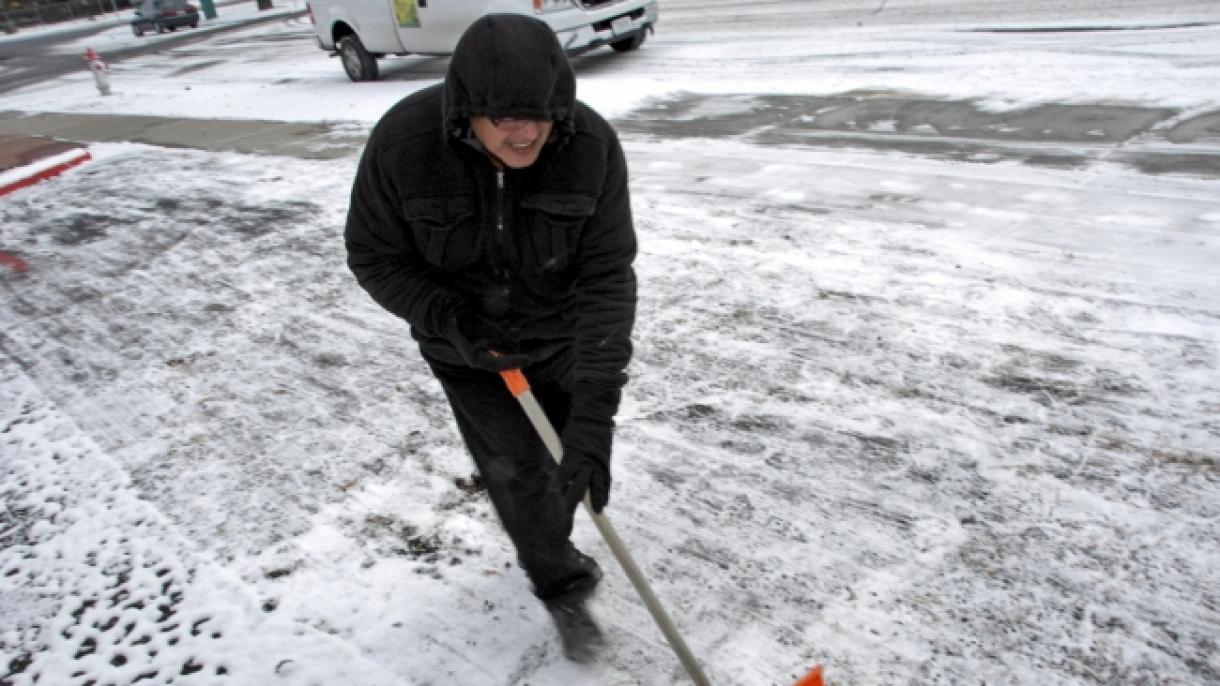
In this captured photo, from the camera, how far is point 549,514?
2.22 meters

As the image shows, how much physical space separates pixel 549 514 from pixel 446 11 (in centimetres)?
894

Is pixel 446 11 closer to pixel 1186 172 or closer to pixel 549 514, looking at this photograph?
pixel 1186 172

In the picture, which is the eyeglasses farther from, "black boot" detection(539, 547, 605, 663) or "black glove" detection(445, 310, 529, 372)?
"black boot" detection(539, 547, 605, 663)

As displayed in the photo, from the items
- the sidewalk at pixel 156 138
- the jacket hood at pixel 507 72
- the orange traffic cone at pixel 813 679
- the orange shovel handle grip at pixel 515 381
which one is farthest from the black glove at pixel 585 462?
the sidewalk at pixel 156 138

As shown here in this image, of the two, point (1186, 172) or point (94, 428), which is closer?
point (94, 428)

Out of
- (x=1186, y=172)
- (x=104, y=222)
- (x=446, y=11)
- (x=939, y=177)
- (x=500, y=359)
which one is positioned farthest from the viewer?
(x=446, y=11)

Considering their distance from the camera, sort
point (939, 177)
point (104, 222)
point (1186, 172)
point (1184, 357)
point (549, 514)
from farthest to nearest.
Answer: point (104, 222), point (939, 177), point (1186, 172), point (1184, 357), point (549, 514)

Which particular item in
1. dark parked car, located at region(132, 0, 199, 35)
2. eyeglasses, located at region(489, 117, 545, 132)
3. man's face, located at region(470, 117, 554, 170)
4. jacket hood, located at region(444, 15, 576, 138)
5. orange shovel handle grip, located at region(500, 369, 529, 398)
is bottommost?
orange shovel handle grip, located at region(500, 369, 529, 398)

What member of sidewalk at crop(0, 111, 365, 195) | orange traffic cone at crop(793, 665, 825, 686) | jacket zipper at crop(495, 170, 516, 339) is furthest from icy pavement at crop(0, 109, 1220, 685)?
sidewalk at crop(0, 111, 365, 195)

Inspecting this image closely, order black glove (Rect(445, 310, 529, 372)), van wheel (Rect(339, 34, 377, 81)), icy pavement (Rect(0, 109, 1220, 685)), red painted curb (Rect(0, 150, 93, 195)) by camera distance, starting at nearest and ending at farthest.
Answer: black glove (Rect(445, 310, 529, 372)) → icy pavement (Rect(0, 109, 1220, 685)) → red painted curb (Rect(0, 150, 93, 195)) → van wheel (Rect(339, 34, 377, 81))

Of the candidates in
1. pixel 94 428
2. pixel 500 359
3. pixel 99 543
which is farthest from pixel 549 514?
pixel 94 428

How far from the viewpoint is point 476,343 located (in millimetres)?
1927

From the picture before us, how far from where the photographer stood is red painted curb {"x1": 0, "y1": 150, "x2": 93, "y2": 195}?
732 cm

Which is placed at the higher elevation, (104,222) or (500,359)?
(500,359)
